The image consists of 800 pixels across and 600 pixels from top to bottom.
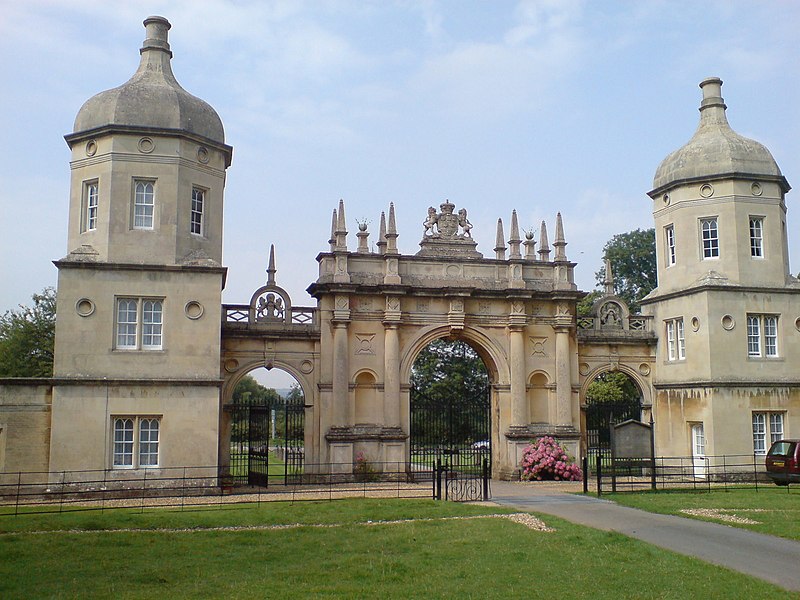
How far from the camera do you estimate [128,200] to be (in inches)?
909

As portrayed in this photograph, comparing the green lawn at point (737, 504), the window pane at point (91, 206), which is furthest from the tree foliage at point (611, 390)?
the window pane at point (91, 206)

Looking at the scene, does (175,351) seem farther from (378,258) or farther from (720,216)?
(720,216)

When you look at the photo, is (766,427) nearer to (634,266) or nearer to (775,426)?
(775,426)

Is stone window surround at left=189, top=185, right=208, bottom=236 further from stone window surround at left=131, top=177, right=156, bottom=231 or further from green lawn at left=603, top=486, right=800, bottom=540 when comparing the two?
green lawn at left=603, top=486, right=800, bottom=540

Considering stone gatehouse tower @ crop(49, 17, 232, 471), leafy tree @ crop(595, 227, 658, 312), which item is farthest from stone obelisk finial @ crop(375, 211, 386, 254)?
leafy tree @ crop(595, 227, 658, 312)

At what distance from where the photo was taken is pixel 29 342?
41000 millimetres

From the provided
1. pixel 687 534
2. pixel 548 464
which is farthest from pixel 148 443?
pixel 687 534

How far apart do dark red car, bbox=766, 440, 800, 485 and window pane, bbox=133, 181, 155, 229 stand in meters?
20.5

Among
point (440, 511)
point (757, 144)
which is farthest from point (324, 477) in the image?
point (757, 144)

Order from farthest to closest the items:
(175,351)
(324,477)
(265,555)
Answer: (324,477)
(175,351)
(265,555)

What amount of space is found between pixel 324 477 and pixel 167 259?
8.39m

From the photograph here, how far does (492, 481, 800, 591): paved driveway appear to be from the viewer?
39.3 feet

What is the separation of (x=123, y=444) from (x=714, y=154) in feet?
71.6

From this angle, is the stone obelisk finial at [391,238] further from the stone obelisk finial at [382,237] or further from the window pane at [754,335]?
the window pane at [754,335]
